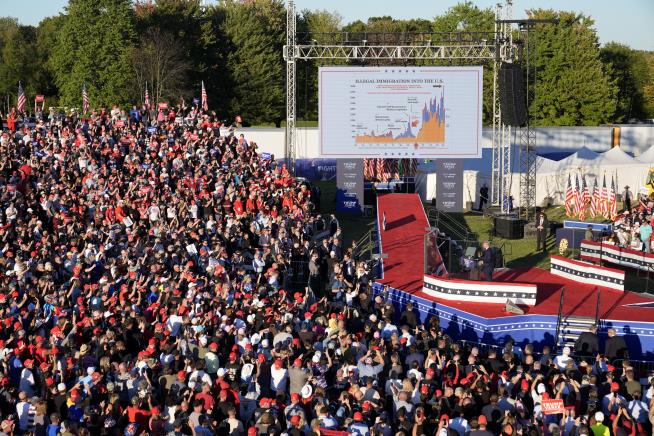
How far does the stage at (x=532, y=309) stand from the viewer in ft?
64.9

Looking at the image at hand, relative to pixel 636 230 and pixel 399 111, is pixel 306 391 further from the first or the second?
pixel 399 111

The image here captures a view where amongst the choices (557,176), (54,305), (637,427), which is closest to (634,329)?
(637,427)

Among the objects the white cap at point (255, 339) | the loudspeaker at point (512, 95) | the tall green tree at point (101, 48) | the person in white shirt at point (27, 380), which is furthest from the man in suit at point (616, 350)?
the tall green tree at point (101, 48)

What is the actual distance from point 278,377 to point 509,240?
1899cm

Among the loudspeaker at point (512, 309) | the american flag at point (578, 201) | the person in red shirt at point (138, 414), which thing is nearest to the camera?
the person in red shirt at point (138, 414)

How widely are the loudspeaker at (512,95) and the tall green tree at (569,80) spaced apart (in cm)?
3855

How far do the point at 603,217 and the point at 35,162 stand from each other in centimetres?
2016

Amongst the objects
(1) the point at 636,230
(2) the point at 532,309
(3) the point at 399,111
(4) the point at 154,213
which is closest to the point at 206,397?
(2) the point at 532,309

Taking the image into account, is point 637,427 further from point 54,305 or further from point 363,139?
point 363,139

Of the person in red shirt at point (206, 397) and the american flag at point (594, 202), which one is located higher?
the american flag at point (594, 202)

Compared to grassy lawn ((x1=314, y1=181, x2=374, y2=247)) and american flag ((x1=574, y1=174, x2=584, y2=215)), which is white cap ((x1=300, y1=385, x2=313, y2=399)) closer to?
grassy lawn ((x1=314, y1=181, x2=374, y2=247))

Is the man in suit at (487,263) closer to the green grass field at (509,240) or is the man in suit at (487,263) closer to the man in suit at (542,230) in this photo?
the green grass field at (509,240)

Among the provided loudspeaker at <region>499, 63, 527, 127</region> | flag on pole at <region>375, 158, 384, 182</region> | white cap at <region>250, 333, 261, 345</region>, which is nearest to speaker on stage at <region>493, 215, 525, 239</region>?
loudspeaker at <region>499, 63, 527, 127</region>

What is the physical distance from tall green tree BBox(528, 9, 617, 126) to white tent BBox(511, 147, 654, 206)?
30.6 m
